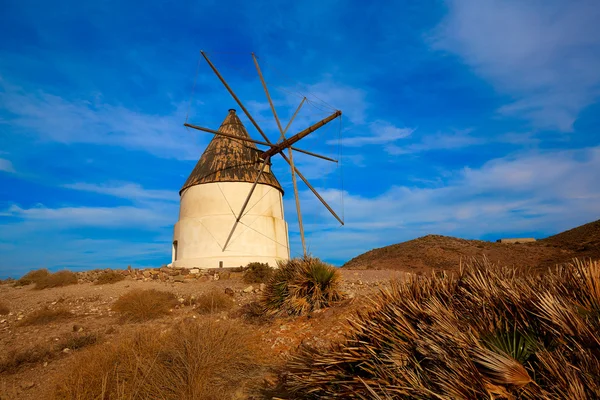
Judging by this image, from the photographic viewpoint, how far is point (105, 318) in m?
11.1

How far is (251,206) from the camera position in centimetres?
1975

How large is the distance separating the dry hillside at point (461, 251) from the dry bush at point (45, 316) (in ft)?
55.3

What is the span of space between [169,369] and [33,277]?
16.4 metres

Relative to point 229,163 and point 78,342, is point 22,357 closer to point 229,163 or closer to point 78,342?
point 78,342

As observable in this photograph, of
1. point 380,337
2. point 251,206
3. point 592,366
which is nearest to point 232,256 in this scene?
point 251,206

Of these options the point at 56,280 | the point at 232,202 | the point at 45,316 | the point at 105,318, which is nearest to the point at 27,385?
the point at 105,318

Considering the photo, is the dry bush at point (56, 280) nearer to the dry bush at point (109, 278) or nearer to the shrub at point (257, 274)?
the dry bush at point (109, 278)

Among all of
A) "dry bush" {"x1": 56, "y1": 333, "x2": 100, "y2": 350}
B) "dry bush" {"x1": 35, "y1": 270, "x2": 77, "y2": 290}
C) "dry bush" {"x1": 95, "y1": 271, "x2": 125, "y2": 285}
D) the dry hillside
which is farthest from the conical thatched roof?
"dry bush" {"x1": 56, "y1": 333, "x2": 100, "y2": 350}

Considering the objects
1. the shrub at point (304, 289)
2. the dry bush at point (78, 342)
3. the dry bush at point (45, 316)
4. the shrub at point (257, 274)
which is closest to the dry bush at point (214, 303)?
the shrub at point (304, 289)

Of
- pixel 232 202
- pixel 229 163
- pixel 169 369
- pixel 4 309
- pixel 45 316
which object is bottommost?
pixel 169 369

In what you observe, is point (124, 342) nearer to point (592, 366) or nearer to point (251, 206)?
point (592, 366)

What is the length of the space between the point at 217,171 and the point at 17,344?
12.6m

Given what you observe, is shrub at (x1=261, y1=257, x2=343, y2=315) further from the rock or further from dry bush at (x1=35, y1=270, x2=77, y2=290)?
dry bush at (x1=35, y1=270, x2=77, y2=290)

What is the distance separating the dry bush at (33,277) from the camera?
16.9 metres
